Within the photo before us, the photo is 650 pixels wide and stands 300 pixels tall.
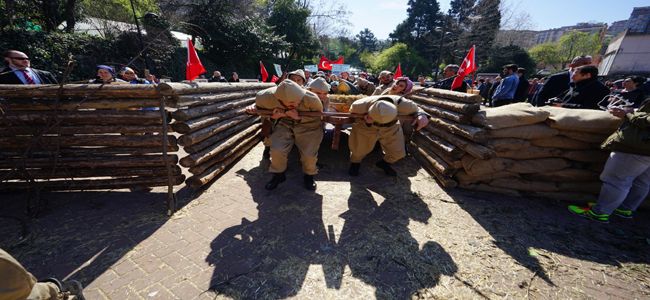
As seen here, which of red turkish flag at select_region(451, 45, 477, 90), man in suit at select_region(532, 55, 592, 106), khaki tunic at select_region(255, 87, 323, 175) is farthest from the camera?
red turkish flag at select_region(451, 45, 477, 90)

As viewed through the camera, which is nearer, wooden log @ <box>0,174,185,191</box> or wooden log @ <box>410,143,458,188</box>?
wooden log @ <box>0,174,185,191</box>

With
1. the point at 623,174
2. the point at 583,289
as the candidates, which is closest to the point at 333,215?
the point at 583,289

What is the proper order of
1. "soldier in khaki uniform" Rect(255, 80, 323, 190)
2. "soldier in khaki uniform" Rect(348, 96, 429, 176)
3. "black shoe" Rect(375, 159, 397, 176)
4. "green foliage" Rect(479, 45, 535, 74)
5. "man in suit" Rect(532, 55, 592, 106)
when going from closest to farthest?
"soldier in khaki uniform" Rect(348, 96, 429, 176) → "soldier in khaki uniform" Rect(255, 80, 323, 190) → "black shoe" Rect(375, 159, 397, 176) → "man in suit" Rect(532, 55, 592, 106) → "green foliage" Rect(479, 45, 535, 74)

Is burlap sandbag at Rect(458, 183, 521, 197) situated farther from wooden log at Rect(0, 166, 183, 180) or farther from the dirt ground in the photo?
wooden log at Rect(0, 166, 183, 180)

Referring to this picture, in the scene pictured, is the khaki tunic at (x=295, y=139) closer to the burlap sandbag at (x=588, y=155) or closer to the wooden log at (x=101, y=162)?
the wooden log at (x=101, y=162)

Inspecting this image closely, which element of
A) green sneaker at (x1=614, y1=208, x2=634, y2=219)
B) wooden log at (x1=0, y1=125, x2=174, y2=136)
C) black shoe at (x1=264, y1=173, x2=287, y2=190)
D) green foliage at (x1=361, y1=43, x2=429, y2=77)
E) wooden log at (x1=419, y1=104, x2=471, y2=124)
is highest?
green foliage at (x1=361, y1=43, x2=429, y2=77)

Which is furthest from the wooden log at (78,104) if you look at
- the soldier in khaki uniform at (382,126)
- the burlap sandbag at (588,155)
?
the burlap sandbag at (588,155)

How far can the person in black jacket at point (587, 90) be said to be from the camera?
4223mm

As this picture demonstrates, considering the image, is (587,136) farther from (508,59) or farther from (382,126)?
(508,59)

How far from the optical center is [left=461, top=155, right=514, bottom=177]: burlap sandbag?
3871 millimetres

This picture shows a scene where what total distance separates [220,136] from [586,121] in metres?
5.66

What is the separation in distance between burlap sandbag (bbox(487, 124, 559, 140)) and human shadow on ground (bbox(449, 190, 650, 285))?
96cm

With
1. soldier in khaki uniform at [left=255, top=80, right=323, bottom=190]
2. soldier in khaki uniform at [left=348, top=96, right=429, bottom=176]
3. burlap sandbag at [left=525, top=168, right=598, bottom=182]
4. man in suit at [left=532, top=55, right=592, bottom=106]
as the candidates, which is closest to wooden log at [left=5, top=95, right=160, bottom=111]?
soldier in khaki uniform at [left=255, top=80, right=323, bottom=190]

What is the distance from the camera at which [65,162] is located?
3557 mm
